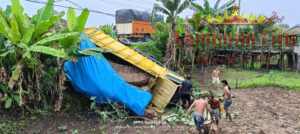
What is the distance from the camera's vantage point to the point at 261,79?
63.1 ft

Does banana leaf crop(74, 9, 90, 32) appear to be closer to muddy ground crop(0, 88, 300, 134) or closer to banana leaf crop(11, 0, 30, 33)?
banana leaf crop(11, 0, 30, 33)

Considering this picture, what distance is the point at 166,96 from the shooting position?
13398mm

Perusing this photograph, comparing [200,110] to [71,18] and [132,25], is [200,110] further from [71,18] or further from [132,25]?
[132,25]

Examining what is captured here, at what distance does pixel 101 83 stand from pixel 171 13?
9324 mm

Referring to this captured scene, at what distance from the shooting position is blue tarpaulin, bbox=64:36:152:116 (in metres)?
12.4

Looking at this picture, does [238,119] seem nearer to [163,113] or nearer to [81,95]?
[163,113]

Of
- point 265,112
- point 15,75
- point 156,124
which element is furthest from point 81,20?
point 265,112

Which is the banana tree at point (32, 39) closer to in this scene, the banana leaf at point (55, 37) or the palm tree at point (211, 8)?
the banana leaf at point (55, 37)

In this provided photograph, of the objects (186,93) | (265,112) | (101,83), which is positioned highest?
(101,83)

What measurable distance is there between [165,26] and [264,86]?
6.59m

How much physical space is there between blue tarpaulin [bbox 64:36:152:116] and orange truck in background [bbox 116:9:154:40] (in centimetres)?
1684

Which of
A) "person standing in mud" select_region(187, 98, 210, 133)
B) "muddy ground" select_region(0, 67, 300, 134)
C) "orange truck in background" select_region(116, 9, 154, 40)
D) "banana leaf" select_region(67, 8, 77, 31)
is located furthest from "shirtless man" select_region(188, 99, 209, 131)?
"orange truck in background" select_region(116, 9, 154, 40)

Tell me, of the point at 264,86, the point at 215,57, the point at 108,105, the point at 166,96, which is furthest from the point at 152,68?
the point at 215,57

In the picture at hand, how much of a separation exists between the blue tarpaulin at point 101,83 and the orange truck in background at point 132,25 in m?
16.8
